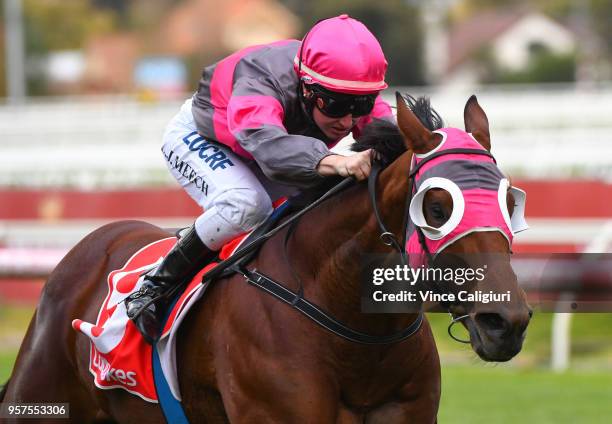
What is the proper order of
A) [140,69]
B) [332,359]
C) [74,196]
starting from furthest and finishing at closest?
1. [140,69]
2. [74,196]
3. [332,359]

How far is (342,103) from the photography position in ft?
13.4

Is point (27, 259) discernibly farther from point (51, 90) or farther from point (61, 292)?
point (51, 90)

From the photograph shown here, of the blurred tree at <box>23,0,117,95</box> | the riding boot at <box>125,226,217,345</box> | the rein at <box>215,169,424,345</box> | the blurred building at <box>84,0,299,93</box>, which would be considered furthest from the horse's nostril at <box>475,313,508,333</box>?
the blurred tree at <box>23,0,117,95</box>

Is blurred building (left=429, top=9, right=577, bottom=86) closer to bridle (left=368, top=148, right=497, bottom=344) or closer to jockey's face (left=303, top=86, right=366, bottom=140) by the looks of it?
jockey's face (left=303, top=86, right=366, bottom=140)

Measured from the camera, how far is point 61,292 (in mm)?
5195

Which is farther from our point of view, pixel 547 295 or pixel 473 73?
pixel 473 73

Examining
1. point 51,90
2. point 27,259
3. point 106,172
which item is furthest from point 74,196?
point 51,90

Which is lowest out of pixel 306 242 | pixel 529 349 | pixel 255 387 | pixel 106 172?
pixel 106 172

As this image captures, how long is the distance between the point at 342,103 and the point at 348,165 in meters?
0.36

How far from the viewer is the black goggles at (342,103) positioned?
13.3 ft

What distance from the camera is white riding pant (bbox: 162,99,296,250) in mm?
4180

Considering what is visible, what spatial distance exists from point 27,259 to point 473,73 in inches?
2174

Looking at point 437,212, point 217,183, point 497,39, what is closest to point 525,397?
point 217,183

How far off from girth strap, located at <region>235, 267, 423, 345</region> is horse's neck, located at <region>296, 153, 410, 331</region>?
0.03m
